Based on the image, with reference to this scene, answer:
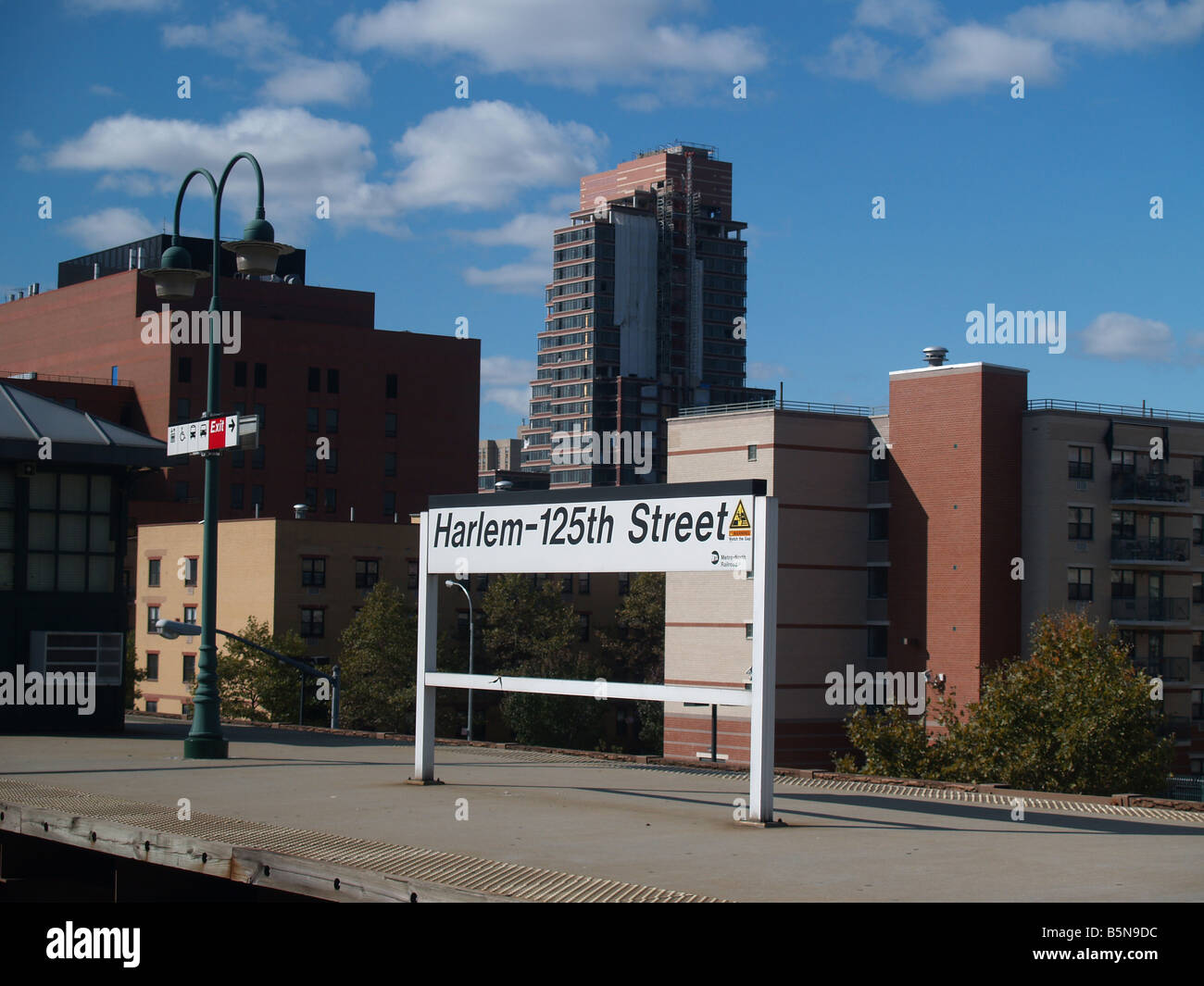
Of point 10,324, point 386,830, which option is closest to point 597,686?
point 386,830

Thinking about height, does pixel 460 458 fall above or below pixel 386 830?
above

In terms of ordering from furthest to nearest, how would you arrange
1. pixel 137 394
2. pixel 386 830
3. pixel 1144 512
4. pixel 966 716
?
pixel 137 394 < pixel 1144 512 < pixel 966 716 < pixel 386 830

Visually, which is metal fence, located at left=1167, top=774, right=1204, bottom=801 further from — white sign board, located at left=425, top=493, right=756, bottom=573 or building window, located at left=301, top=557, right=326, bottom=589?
building window, located at left=301, top=557, right=326, bottom=589

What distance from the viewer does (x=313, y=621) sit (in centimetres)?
7094

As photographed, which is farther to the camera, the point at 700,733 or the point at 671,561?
the point at 700,733

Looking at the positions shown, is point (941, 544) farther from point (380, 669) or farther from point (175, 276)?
point (175, 276)

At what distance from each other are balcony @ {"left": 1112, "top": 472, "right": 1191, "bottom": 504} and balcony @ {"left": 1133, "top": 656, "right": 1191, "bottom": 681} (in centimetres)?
669

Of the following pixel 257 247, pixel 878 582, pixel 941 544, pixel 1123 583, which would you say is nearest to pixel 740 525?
pixel 257 247

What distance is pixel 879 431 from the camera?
65.3 meters

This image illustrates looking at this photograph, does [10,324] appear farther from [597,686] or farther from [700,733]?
[597,686]

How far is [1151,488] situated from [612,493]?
171 feet

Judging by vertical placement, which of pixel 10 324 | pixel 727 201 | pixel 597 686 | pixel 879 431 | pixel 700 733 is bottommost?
pixel 700 733

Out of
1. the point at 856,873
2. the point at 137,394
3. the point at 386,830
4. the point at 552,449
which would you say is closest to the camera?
the point at 856,873
